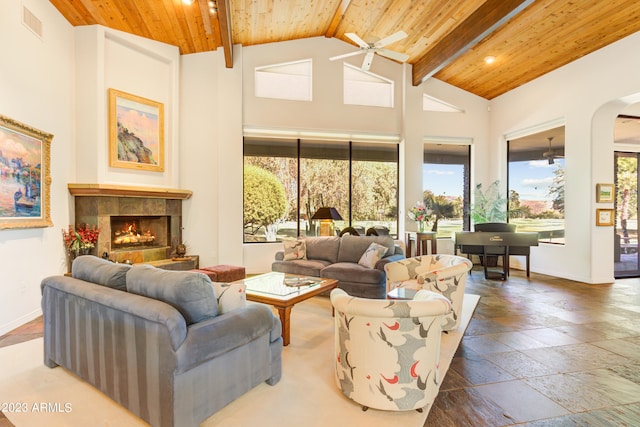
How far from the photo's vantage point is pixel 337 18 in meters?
6.05

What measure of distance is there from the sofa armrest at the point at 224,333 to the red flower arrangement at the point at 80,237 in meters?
3.80

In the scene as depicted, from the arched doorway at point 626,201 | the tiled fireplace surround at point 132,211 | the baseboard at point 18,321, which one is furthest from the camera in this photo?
the arched doorway at point 626,201

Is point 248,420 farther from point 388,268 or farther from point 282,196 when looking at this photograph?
point 282,196

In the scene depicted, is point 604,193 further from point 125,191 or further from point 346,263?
point 125,191

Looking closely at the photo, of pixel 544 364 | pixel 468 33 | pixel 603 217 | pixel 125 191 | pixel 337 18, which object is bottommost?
pixel 544 364

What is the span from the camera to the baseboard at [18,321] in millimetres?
3400

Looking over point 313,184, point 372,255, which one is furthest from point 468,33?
point 372,255

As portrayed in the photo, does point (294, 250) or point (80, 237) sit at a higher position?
point (80, 237)

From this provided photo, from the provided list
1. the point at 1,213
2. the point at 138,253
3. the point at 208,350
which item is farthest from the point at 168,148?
the point at 208,350

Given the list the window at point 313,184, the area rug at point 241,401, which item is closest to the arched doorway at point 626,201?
the window at point 313,184

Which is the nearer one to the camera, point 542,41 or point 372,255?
point 372,255

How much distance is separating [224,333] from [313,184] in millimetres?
5303

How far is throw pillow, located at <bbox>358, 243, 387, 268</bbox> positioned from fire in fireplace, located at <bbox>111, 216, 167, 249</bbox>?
3.90m

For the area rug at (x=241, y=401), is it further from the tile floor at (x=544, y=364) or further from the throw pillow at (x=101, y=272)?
the throw pillow at (x=101, y=272)
